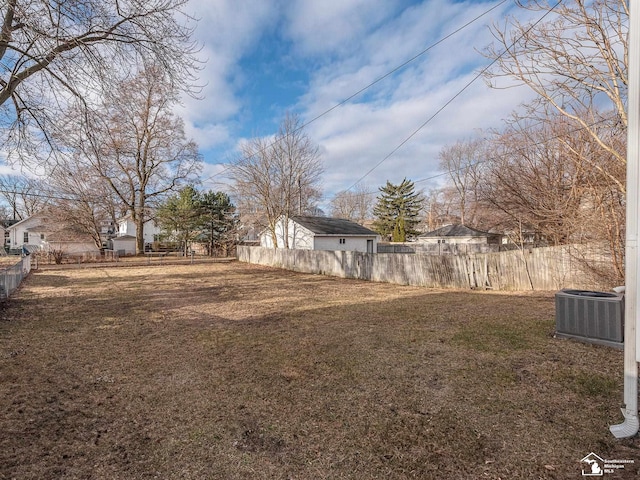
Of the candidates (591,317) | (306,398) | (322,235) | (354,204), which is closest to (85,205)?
(322,235)

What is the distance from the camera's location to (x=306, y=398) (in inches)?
134

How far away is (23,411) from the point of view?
3.15 metres

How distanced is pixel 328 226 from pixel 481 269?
47.8ft

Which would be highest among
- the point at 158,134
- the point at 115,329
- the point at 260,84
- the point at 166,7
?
the point at 158,134

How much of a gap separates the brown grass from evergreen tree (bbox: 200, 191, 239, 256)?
2474cm

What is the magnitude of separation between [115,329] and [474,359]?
259 inches

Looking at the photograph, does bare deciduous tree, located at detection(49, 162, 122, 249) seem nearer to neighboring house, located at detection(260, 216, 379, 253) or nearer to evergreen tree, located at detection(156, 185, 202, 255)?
evergreen tree, located at detection(156, 185, 202, 255)

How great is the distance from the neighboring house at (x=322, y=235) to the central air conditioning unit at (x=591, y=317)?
58.9 ft

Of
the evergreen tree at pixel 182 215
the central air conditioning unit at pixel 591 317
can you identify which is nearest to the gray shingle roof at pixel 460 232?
the evergreen tree at pixel 182 215

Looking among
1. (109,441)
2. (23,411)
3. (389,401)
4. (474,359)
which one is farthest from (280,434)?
(474,359)

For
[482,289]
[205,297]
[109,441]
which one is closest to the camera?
[109,441]

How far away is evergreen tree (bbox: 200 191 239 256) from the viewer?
3119cm

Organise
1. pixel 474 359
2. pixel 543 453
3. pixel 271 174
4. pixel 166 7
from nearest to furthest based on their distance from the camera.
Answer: pixel 543 453, pixel 474 359, pixel 166 7, pixel 271 174

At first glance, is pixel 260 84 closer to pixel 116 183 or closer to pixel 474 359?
pixel 474 359
